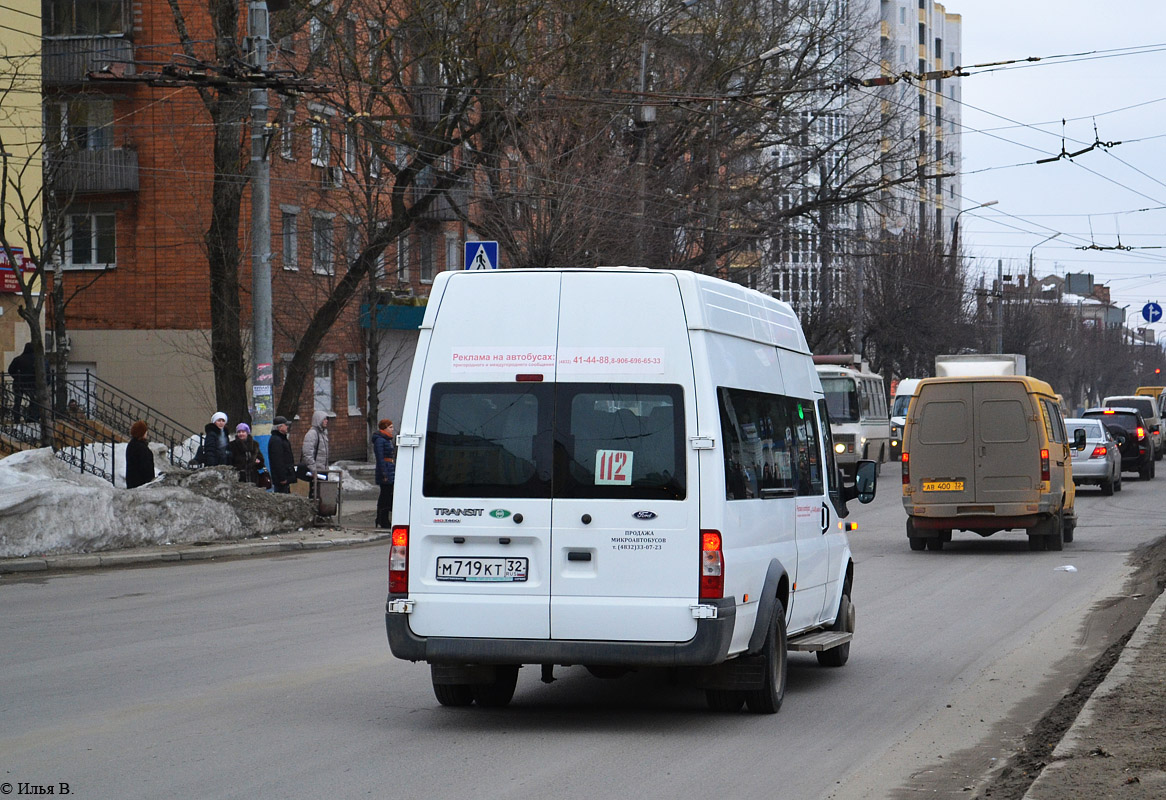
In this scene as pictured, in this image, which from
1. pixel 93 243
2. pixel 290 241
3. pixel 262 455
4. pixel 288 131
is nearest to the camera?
pixel 262 455

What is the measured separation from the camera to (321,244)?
38.2 metres

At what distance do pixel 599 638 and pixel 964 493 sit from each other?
1339cm

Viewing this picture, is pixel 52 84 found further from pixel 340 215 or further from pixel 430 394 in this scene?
pixel 430 394

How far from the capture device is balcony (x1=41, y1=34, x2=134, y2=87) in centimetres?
3716

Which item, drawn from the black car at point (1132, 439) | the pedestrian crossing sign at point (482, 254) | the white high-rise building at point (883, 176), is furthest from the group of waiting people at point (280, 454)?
the black car at point (1132, 439)

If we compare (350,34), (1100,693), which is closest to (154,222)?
(350,34)

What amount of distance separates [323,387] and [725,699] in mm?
34085

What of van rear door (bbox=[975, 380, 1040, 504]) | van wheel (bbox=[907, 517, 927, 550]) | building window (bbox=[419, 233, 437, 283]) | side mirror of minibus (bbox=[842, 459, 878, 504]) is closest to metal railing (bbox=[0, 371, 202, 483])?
van wheel (bbox=[907, 517, 927, 550])

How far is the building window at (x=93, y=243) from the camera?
39031 millimetres

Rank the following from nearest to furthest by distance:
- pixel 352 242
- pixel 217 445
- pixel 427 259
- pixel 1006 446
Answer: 1. pixel 1006 446
2. pixel 217 445
3. pixel 352 242
4. pixel 427 259

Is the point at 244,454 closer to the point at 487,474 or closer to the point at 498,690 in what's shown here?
the point at 498,690

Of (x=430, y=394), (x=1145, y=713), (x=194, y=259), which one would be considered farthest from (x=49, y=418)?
(x=1145, y=713)

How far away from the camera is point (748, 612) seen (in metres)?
8.30

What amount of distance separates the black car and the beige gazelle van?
64.6ft
